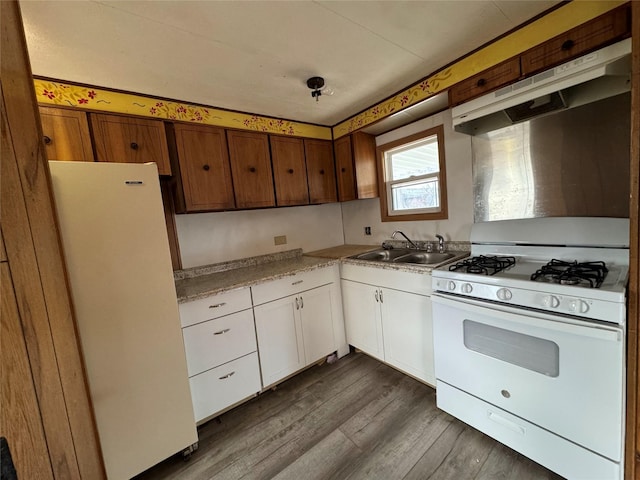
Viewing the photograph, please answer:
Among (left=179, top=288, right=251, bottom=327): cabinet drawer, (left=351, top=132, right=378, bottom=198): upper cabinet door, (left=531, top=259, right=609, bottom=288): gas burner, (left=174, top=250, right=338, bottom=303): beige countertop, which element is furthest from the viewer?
(left=351, top=132, right=378, bottom=198): upper cabinet door

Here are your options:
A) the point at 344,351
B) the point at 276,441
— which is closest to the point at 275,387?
the point at 276,441

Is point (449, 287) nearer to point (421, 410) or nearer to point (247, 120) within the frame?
point (421, 410)

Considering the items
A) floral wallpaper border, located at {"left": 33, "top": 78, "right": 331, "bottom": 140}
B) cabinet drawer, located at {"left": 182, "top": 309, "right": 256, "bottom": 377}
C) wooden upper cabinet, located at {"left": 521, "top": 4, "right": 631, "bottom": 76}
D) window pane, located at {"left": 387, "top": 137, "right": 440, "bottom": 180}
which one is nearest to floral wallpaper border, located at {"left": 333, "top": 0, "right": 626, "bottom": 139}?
wooden upper cabinet, located at {"left": 521, "top": 4, "right": 631, "bottom": 76}

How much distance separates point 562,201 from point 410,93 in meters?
1.28

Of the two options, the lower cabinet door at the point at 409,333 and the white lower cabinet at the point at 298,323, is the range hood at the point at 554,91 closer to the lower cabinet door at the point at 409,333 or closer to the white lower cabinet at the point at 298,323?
the lower cabinet door at the point at 409,333

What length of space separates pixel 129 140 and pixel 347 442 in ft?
7.82

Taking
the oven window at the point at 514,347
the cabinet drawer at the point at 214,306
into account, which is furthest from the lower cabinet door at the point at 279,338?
the oven window at the point at 514,347

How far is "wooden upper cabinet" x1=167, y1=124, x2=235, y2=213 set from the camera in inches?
75.1

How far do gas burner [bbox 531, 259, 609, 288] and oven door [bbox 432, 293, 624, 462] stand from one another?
0.55 ft

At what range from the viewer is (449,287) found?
59.7 inches

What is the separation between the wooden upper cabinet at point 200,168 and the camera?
6.26 feet

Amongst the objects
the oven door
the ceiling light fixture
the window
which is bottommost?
the oven door

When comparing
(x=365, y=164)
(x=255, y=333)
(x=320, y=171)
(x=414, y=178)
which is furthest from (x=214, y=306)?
(x=414, y=178)

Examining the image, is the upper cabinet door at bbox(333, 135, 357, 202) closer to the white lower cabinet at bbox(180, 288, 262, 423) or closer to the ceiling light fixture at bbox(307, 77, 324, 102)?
the ceiling light fixture at bbox(307, 77, 324, 102)
